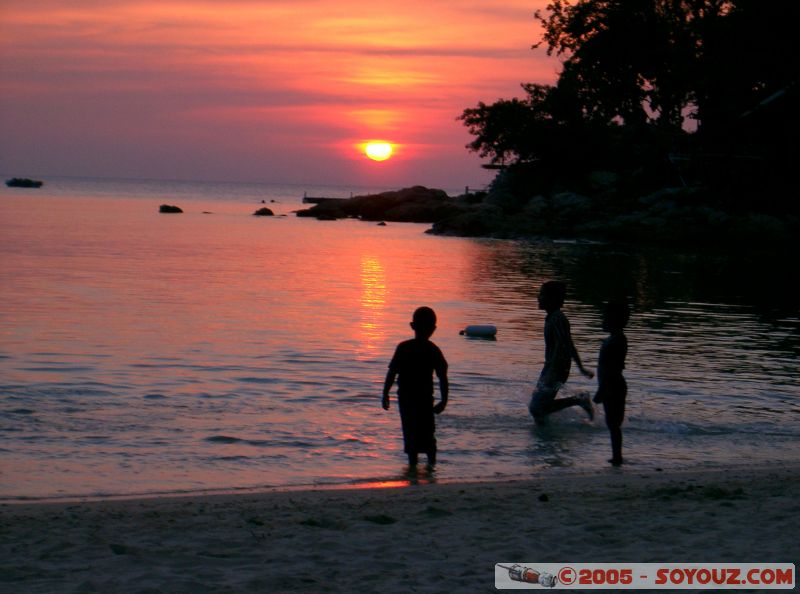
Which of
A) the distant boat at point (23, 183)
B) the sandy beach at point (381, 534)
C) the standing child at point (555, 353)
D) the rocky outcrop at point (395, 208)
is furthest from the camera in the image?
the distant boat at point (23, 183)

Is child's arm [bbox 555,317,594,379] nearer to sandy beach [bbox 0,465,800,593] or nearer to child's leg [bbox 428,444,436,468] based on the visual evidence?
child's leg [bbox 428,444,436,468]

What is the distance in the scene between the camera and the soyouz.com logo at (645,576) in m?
6.21

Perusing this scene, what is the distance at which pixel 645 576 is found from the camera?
638 centimetres

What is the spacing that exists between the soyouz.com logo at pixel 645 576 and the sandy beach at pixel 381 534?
0.45 feet

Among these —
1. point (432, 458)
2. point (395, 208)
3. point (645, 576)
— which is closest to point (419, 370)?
point (432, 458)

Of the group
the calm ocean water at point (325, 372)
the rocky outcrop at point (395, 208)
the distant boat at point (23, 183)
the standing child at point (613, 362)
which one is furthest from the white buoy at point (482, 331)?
the distant boat at point (23, 183)

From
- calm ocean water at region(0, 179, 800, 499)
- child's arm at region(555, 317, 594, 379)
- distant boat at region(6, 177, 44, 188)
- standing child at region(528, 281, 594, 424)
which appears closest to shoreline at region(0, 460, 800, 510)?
calm ocean water at region(0, 179, 800, 499)

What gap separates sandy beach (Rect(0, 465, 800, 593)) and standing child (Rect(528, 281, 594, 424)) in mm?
2415

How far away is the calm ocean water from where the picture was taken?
35.4 ft

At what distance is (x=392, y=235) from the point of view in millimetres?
71875

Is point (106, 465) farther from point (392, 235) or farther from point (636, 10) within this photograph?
point (636, 10)

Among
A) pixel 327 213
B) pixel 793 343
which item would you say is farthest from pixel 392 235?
pixel 793 343

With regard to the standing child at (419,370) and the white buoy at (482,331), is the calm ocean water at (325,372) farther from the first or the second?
the standing child at (419,370)

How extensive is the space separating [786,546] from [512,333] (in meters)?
16.0
